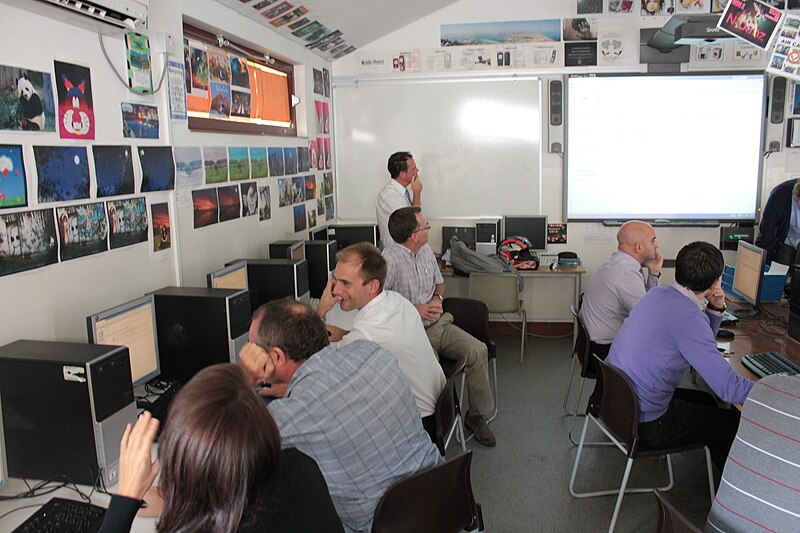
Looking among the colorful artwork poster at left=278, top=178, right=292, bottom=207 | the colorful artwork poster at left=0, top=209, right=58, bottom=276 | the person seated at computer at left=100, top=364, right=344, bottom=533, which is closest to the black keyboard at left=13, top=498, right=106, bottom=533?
the person seated at computer at left=100, top=364, right=344, bottom=533

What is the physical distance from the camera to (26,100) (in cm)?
197

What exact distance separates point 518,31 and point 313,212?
235cm

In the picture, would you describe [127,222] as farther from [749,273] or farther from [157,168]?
[749,273]

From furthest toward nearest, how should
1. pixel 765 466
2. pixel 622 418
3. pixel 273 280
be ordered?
1. pixel 273 280
2. pixel 622 418
3. pixel 765 466

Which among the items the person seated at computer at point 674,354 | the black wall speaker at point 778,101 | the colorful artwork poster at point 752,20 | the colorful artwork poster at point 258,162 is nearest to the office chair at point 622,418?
the person seated at computer at point 674,354

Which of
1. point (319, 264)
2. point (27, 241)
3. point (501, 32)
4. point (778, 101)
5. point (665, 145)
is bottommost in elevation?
point (319, 264)

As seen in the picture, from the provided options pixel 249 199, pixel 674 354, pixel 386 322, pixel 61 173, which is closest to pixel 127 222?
pixel 61 173

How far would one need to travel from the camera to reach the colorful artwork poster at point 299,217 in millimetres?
4479

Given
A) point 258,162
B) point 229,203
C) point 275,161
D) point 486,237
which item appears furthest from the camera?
point 486,237

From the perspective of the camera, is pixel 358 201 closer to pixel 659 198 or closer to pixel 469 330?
pixel 469 330

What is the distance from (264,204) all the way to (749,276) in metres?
2.84

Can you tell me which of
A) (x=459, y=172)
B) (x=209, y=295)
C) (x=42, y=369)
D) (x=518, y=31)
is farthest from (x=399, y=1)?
(x=42, y=369)

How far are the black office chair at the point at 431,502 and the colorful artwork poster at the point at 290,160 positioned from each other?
2.81 meters

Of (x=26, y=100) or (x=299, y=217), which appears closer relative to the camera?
(x=26, y=100)
